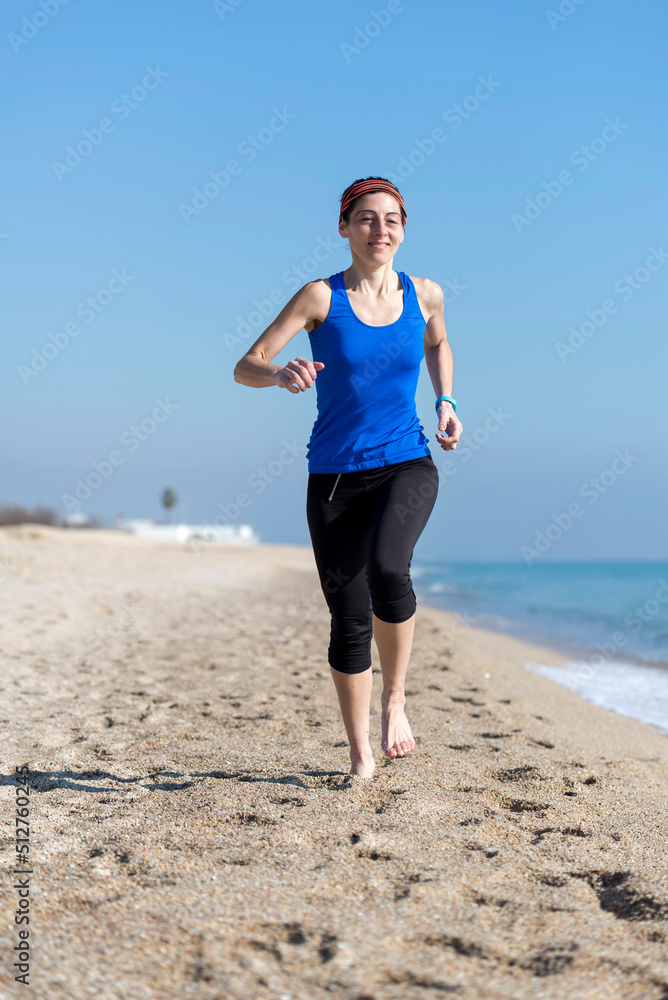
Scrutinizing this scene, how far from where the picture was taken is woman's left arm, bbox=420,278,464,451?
2814 millimetres

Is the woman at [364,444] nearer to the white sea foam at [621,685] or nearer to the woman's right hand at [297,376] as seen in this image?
the woman's right hand at [297,376]

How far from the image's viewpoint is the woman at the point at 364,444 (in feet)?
8.49

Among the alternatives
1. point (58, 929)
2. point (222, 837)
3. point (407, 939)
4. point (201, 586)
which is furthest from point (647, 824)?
point (201, 586)

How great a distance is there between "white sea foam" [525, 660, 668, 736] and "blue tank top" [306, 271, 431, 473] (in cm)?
320

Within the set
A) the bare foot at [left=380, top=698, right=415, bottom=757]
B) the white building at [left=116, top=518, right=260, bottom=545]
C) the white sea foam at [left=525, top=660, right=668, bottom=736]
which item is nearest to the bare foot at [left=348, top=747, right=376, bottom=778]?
the bare foot at [left=380, top=698, right=415, bottom=757]

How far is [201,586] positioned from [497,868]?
11.8 m

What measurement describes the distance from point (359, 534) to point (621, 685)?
4677 mm

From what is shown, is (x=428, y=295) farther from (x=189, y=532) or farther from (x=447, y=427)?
(x=189, y=532)

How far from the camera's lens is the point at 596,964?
4.88ft

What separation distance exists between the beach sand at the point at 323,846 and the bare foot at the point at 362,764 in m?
0.05

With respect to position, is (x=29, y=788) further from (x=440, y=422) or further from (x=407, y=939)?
(x=440, y=422)

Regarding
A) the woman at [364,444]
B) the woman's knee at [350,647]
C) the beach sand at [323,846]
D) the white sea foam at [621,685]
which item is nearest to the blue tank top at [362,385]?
the woman at [364,444]

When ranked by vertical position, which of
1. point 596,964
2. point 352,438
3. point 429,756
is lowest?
point 596,964

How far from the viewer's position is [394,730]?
282 centimetres
